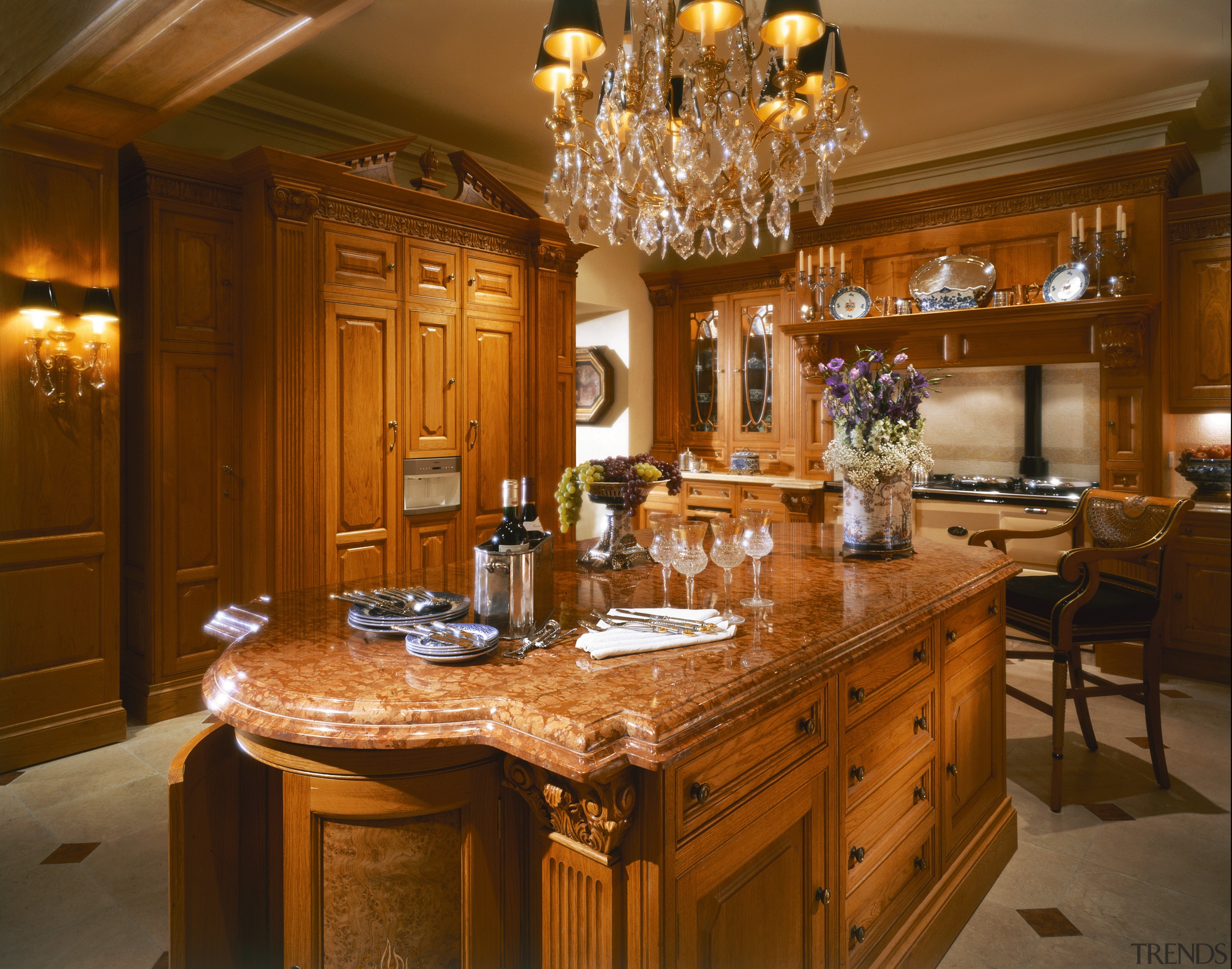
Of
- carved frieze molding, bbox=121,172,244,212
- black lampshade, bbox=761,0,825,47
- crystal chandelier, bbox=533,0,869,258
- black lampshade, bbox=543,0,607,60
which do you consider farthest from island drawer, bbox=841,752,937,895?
carved frieze molding, bbox=121,172,244,212

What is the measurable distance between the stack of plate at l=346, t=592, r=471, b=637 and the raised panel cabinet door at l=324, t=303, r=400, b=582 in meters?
2.27

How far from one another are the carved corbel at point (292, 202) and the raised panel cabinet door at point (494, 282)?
946 mm

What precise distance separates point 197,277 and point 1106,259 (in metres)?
4.87

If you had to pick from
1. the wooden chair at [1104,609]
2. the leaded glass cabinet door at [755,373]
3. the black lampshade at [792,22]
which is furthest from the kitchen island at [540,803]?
the leaded glass cabinet door at [755,373]

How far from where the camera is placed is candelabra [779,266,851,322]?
5195mm

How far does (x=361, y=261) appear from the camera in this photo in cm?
391

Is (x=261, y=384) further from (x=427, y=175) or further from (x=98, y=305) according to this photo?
(x=427, y=175)

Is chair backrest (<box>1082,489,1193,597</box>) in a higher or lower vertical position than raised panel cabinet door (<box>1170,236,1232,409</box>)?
lower

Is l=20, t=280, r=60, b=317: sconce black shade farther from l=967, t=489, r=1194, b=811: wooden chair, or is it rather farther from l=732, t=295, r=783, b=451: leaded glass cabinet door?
l=732, t=295, r=783, b=451: leaded glass cabinet door

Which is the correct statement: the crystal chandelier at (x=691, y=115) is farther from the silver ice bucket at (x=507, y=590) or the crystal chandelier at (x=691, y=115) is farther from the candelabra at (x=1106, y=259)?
the candelabra at (x=1106, y=259)

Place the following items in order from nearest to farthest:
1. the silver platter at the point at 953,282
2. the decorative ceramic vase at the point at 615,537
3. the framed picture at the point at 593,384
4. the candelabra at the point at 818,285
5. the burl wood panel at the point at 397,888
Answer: the burl wood panel at the point at 397,888, the decorative ceramic vase at the point at 615,537, the silver platter at the point at 953,282, the candelabra at the point at 818,285, the framed picture at the point at 593,384

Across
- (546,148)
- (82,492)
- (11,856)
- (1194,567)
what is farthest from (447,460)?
(1194,567)

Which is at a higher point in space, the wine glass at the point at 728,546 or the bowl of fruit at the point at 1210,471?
the bowl of fruit at the point at 1210,471

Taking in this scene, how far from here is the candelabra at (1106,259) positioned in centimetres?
416
